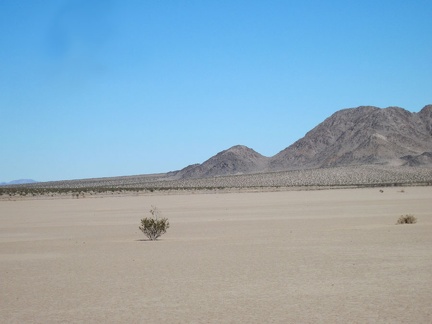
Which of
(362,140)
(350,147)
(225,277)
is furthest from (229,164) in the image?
(225,277)

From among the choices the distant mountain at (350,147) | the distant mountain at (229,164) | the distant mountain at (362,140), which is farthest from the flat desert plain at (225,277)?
→ the distant mountain at (229,164)

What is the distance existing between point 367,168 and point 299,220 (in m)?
88.6

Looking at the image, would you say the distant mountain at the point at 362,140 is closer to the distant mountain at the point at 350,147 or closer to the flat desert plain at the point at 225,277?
the distant mountain at the point at 350,147

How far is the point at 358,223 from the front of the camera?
27609 millimetres

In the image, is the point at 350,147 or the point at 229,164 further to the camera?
the point at 229,164

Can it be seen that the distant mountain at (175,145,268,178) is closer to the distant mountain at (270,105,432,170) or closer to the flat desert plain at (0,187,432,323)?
the distant mountain at (270,105,432,170)

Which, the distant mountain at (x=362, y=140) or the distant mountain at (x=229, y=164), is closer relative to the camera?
the distant mountain at (x=362, y=140)

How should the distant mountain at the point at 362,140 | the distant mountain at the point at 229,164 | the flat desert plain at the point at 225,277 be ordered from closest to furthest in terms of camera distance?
1. the flat desert plain at the point at 225,277
2. the distant mountain at the point at 362,140
3. the distant mountain at the point at 229,164

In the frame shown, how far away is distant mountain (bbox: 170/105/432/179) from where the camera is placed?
145 metres

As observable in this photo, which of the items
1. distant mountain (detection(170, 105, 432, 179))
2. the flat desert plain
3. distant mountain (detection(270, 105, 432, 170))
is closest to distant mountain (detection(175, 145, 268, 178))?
distant mountain (detection(170, 105, 432, 179))

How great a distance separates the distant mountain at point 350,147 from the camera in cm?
14512

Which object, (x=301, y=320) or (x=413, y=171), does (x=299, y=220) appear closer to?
(x=301, y=320)

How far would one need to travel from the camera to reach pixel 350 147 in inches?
6260

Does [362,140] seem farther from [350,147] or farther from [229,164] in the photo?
[229,164]
